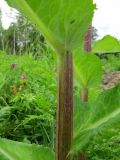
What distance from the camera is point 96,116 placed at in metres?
0.69

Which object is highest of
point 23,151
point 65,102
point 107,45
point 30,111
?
point 107,45

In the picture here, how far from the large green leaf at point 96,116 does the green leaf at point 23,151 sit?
3.0 inches

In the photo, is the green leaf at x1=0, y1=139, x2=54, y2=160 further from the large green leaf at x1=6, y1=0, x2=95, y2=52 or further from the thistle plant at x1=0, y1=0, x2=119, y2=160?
the large green leaf at x1=6, y1=0, x2=95, y2=52

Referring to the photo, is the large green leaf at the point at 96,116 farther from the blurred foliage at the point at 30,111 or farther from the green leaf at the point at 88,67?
the blurred foliage at the point at 30,111

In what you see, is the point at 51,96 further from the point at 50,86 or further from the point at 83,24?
the point at 83,24

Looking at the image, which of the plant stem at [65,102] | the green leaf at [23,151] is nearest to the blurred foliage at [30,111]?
the green leaf at [23,151]

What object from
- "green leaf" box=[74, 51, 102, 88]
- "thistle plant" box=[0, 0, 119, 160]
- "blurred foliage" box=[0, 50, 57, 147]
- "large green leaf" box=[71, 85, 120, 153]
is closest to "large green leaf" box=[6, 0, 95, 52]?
"thistle plant" box=[0, 0, 119, 160]

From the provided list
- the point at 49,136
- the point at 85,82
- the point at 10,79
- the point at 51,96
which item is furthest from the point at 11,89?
the point at 85,82

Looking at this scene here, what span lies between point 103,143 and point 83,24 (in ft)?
3.57

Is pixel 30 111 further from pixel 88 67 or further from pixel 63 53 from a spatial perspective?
pixel 63 53

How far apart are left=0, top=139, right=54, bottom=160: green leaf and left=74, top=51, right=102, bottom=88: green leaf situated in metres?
0.28

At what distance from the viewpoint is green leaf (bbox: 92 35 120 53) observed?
3.14 ft

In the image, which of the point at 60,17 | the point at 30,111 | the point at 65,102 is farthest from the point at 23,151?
the point at 30,111

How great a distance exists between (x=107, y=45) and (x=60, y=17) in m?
0.45
